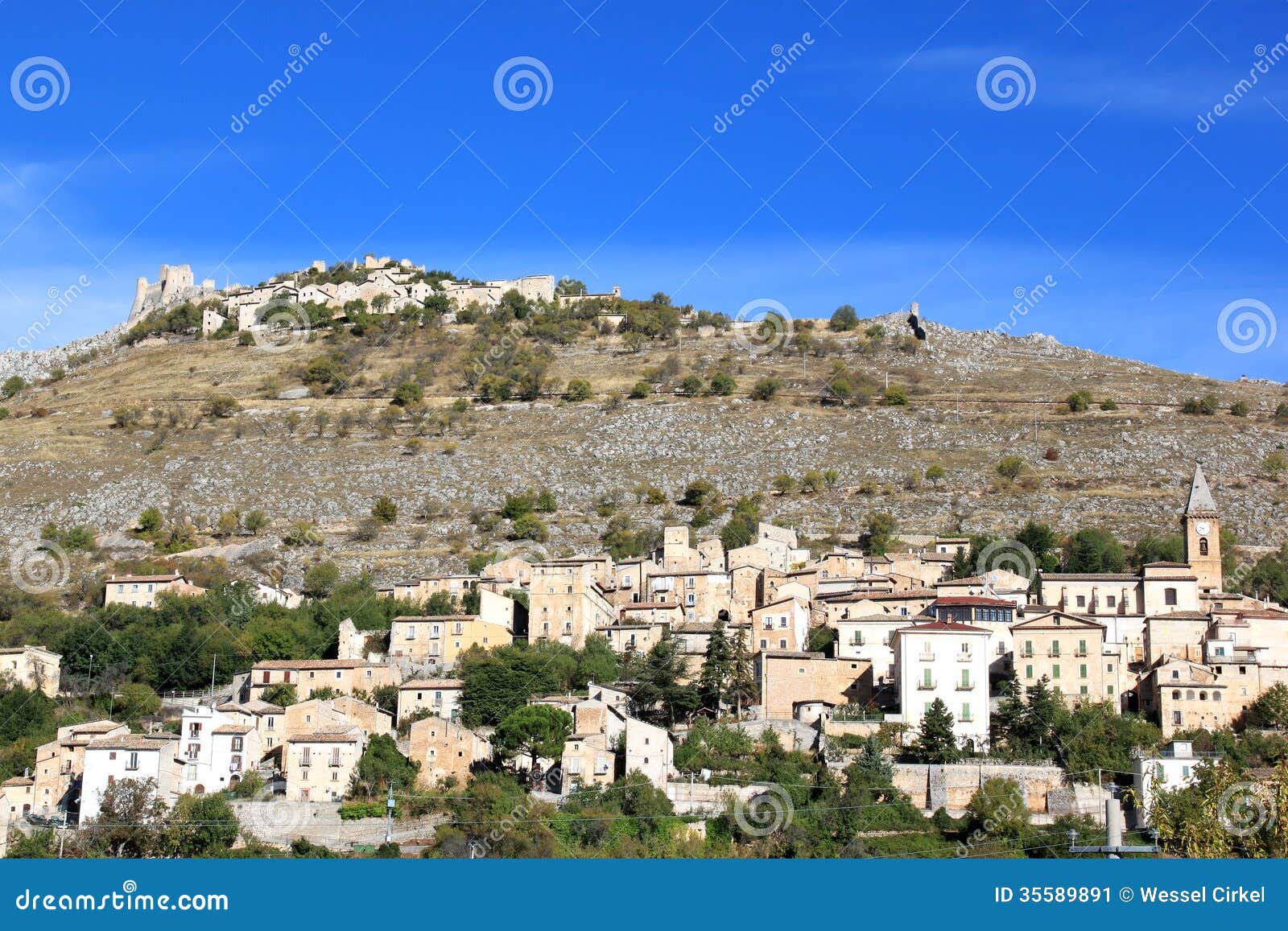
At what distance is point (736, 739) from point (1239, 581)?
26525 millimetres

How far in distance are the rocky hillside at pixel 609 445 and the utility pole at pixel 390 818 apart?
99.5 feet

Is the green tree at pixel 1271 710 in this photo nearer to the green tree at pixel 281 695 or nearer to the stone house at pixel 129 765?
the green tree at pixel 281 695

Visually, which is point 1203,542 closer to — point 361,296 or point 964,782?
point 964,782

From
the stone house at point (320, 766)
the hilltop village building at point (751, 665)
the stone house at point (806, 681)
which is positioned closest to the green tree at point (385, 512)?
the hilltop village building at point (751, 665)

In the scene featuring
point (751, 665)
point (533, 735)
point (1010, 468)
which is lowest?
point (533, 735)

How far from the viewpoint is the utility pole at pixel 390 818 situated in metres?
46.8

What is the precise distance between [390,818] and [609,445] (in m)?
56.4

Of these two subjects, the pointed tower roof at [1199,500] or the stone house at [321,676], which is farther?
the pointed tower roof at [1199,500]

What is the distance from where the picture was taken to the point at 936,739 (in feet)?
164

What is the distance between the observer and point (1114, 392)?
362 ft

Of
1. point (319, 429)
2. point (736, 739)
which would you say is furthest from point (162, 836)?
point (319, 429)

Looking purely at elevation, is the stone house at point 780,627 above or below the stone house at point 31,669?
above

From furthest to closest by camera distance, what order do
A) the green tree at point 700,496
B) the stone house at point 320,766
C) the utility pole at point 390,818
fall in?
the green tree at point 700,496, the stone house at point 320,766, the utility pole at point 390,818

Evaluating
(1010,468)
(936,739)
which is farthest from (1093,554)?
(936,739)
